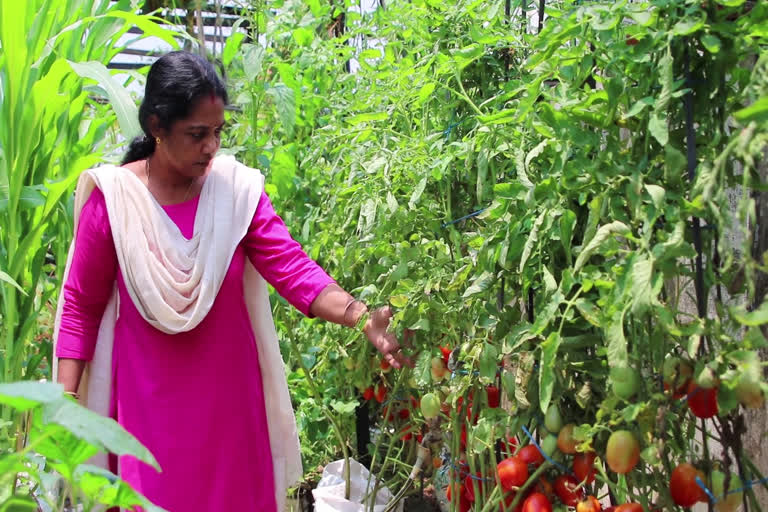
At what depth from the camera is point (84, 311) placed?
1.85 m

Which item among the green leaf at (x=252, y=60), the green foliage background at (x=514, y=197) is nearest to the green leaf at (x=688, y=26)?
the green foliage background at (x=514, y=197)

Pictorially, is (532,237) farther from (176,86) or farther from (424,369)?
(176,86)

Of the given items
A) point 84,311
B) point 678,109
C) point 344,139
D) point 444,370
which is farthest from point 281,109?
point 678,109

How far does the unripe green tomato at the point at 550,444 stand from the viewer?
1295mm

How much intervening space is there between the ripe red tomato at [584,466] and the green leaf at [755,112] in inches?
23.7

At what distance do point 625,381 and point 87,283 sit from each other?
3.90ft

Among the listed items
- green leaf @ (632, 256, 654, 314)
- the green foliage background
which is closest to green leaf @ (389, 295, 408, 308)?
the green foliage background

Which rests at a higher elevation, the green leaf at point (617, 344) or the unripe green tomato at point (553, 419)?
the green leaf at point (617, 344)

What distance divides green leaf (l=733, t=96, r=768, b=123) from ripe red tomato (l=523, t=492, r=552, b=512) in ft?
2.31

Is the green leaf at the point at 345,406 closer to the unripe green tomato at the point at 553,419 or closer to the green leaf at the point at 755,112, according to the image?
the unripe green tomato at the point at 553,419

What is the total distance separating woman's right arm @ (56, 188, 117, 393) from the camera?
1.83 m

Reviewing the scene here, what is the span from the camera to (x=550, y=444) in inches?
51.1

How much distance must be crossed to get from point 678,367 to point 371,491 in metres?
1.51

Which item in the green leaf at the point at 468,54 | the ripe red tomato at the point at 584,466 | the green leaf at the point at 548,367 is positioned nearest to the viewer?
the green leaf at the point at 548,367
